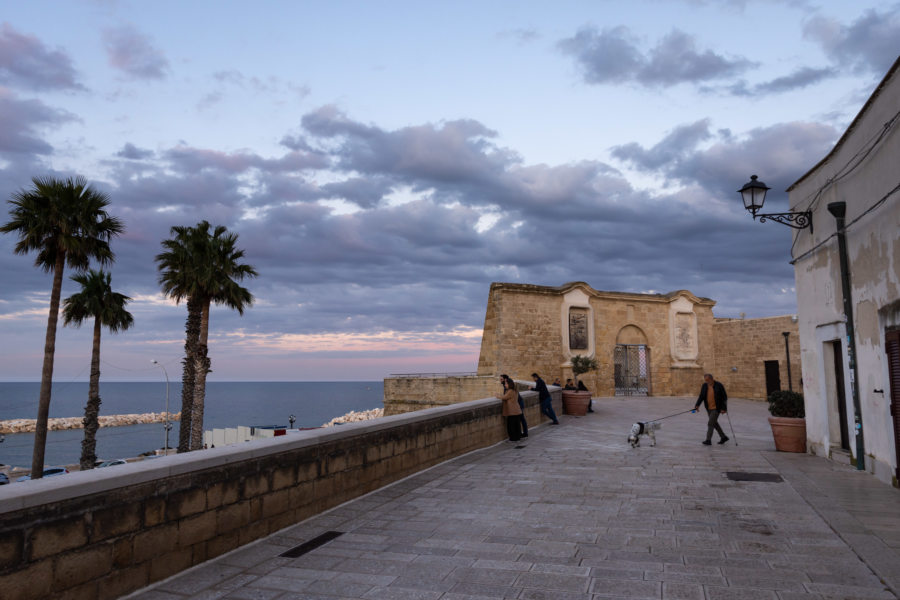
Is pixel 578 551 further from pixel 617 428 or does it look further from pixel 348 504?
pixel 617 428

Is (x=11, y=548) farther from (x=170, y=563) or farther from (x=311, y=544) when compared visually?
(x=311, y=544)

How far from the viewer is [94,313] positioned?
27.2 meters

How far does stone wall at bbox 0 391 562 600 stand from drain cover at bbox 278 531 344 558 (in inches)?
18.0

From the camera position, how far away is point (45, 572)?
346 centimetres

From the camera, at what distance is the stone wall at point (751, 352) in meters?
27.3

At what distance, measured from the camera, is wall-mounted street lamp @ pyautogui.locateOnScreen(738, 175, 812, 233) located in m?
10.5

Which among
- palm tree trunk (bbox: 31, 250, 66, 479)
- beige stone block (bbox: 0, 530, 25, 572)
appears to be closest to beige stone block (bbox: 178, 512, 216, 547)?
beige stone block (bbox: 0, 530, 25, 572)

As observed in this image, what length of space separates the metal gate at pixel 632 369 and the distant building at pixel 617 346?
5 centimetres

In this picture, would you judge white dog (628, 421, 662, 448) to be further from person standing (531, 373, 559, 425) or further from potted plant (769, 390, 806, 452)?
person standing (531, 373, 559, 425)

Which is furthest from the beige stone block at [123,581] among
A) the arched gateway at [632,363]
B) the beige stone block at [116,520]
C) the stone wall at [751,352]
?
the stone wall at [751,352]

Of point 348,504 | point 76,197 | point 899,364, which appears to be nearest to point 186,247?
point 76,197

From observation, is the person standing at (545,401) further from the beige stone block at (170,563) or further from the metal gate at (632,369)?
the metal gate at (632,369)

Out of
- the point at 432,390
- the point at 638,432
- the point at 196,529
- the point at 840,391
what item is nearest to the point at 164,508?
the point at 196,529

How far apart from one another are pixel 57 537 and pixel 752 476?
28.9ft
